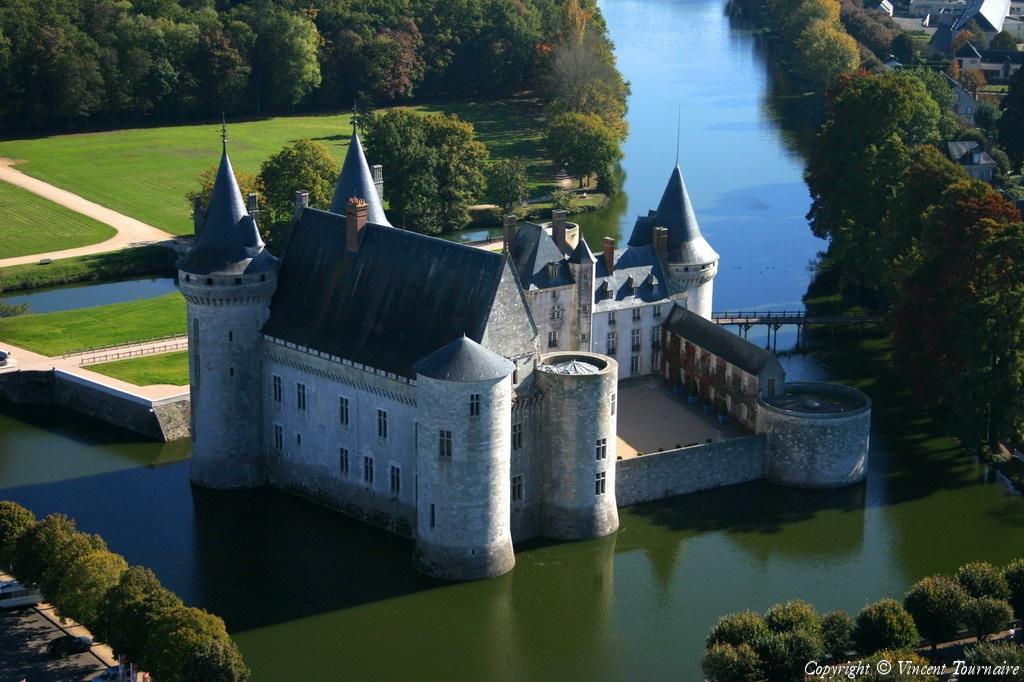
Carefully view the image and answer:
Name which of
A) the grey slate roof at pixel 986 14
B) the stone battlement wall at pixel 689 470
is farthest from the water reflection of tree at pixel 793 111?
the stone battlement wall at pixel 689 470

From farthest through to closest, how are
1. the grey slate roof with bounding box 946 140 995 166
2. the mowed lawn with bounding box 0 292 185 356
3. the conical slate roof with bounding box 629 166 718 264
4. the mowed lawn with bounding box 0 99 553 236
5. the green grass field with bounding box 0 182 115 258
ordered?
the mowed lawn with bounding box 0 99 553 236, the grey slate roof with bounding box 946 140 995 166, the green grass field with bounding box 0 182 115 258, the mowed lawn with bounding box 0 292 185 356, the conical slate roof with bounding box 629 166 718 264

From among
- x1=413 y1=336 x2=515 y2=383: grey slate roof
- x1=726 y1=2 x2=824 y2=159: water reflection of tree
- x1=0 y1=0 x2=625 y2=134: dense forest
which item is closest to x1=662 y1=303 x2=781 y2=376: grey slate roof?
x1=413 y1=336 x2=515 y2=383: grey slate roof

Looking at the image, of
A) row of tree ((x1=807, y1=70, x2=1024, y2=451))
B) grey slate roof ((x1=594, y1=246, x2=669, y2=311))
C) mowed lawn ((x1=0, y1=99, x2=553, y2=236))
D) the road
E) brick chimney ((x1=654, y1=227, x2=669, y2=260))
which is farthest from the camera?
mowed lawn ((x1=0, y1=99, x2=553, y2=236))

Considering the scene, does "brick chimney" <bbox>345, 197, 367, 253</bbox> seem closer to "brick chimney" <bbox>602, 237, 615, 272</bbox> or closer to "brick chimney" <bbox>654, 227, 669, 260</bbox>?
"brick chimney" <bbox>602, 237, 615, 272</bbox>

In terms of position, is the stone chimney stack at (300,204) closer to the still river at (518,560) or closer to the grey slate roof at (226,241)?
the grey slate roof at (226,241)

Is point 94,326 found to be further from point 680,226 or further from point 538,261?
point 680,226

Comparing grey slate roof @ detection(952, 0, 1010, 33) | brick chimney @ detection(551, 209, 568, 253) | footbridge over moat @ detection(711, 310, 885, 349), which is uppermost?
grey slate roof @ detection(952, 0, 1010, 33)

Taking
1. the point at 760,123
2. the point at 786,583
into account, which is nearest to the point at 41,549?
the point at 786,583
